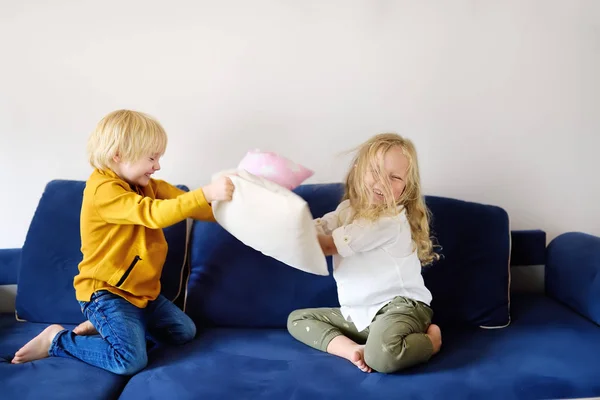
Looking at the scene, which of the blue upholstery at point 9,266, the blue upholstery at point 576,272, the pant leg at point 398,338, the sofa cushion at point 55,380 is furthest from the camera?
the blue upholstery at point 9,266

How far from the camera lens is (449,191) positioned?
2264 millimetres

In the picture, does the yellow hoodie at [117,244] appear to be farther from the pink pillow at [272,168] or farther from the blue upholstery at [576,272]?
the blue upholstery at [576,272]

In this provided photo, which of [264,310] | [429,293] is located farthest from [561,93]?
[264,310]

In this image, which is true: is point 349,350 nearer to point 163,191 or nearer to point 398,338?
point 398,338

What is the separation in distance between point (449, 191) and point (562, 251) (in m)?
0.47

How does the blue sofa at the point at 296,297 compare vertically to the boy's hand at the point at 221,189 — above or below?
below

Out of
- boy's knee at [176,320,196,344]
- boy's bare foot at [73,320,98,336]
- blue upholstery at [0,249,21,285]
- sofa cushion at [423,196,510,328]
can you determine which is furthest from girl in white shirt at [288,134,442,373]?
blue upholstery at [0,249,21,285]

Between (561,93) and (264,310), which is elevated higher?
(561,93)

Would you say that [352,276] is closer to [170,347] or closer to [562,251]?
[170,347]

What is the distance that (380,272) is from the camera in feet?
5.77

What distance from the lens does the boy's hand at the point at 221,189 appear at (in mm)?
1539

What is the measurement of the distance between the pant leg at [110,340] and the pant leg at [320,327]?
0.47 m

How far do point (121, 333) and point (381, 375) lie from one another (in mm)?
750

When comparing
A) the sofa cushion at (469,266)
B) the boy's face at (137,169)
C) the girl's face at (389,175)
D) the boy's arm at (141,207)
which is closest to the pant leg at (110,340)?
the boy's arm at (141,207)
